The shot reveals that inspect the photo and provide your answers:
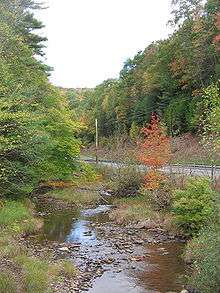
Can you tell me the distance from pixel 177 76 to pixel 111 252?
143 feet

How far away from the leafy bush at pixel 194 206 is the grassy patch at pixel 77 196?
1119 centimetres

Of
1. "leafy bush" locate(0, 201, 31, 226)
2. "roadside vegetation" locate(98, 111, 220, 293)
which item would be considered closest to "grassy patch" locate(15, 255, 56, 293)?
"roadside vegetation" locate(98, 111, 220, 293)

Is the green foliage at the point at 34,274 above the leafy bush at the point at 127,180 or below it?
below

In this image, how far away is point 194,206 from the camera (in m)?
20.0

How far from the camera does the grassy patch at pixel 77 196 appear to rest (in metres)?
31.3

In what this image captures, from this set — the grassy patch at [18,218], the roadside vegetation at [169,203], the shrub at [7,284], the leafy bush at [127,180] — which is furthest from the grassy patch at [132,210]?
the shrub at [7,284]

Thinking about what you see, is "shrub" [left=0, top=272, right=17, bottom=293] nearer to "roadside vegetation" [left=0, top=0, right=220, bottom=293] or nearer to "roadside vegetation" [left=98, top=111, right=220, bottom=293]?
"roadside vegetation" [left=0, top=0, right=220, bottom=293]

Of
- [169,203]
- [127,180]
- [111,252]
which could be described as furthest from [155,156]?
Answer: [111,252]

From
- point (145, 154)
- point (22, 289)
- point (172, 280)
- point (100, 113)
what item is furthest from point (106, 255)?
point (100, 113)

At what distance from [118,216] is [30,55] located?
14.4 metres

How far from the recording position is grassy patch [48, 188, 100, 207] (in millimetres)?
31303

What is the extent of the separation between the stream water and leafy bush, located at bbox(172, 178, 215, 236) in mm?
1179

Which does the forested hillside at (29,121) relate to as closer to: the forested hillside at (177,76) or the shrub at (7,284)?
the shrub at (7,284)

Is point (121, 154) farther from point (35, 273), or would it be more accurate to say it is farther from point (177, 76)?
point (177, 76)
